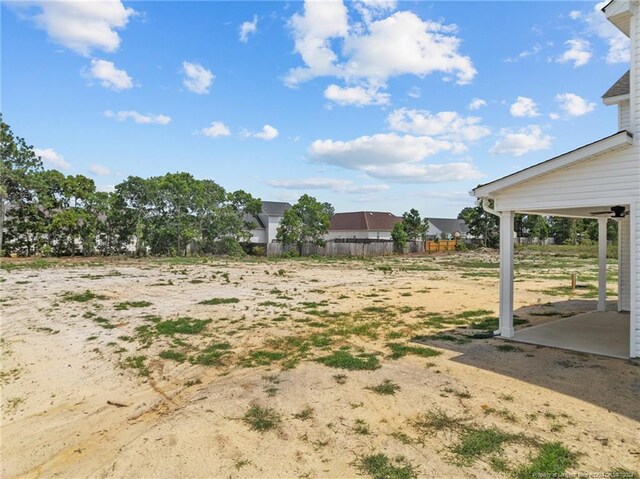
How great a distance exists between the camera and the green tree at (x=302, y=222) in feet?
108

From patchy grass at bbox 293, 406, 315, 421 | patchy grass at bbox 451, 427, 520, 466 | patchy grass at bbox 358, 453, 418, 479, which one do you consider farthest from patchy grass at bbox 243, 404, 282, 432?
patchy grass at bbox 451, 427, 520, 466

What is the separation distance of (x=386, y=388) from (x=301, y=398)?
99 cm

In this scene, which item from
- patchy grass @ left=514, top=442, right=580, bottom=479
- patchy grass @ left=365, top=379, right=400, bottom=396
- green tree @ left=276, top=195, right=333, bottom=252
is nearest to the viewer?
patchy grass @ left=514, top=442, right=580, bottom=479

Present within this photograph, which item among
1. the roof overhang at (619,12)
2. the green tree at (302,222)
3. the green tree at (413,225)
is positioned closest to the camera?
the roof overhang at (619,12)

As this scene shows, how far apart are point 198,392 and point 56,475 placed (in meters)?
1.68

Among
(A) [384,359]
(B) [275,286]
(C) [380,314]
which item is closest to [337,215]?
(B) [275,286]

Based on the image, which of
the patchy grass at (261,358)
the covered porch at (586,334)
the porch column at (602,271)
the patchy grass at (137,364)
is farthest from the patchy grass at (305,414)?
the porch column at (602,271)

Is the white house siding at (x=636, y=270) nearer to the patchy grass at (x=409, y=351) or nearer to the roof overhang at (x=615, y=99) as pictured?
the patchy grass at (x=409, y=351)

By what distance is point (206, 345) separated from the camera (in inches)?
266

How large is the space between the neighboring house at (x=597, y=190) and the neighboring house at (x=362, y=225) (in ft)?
141

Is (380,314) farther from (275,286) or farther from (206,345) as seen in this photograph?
(275,286)

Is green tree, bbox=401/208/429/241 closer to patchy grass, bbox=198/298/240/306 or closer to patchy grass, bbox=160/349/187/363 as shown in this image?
patchy grass, bbox=198/298/240/306

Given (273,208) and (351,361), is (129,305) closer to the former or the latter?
(351,361)

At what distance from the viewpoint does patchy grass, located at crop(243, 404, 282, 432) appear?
149 inches
